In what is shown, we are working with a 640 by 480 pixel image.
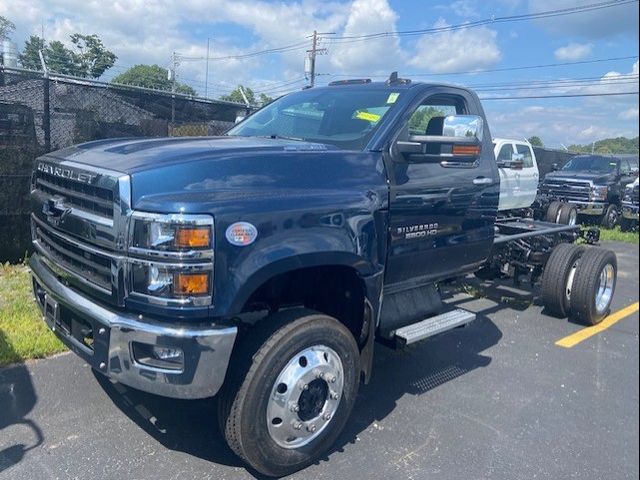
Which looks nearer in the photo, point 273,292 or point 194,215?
point 194,215

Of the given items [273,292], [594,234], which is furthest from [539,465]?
[594,234]

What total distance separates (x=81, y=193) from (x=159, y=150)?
474 millimetres

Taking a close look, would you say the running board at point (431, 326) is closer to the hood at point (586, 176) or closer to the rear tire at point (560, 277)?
the rear tire at point (560, 277)

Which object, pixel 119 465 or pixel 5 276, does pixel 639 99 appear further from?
pixel 5 276

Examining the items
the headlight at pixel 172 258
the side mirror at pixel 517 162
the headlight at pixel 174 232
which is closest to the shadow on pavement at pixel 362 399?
the headlight at pixel 172 258

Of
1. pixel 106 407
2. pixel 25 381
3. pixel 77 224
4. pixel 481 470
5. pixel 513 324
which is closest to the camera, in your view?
pixel 77 224

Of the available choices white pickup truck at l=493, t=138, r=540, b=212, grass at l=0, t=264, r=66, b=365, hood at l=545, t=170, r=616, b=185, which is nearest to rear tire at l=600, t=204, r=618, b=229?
white pickup truck at l=493, t=138, r=540, b=212

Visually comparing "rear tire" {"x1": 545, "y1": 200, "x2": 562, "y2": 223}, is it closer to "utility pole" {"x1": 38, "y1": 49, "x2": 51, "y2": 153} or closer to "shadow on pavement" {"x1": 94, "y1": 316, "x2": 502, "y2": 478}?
"shadow on pavement" {"x1": 94, "y1": 316, "x2": 502, "y2": 478}

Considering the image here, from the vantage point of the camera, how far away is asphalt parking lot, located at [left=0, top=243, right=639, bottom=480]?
124 inches

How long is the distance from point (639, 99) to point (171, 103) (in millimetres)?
7278

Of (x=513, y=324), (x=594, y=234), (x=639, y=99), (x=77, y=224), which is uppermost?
(x=639, y=99)

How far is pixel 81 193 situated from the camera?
296 cm

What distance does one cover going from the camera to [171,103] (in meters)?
8.14

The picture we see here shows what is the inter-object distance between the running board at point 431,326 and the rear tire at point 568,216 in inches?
289
